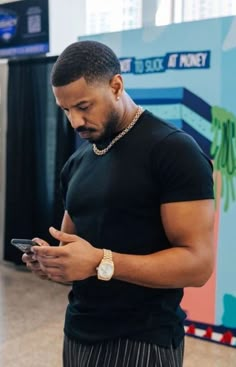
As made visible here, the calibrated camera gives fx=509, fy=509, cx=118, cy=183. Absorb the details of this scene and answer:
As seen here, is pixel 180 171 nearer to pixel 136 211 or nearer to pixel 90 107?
pixel 136 211

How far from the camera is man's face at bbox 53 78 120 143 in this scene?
1117mm

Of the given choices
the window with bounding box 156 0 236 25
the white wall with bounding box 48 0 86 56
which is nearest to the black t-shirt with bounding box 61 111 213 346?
the window with bounding box 156 0 236 25

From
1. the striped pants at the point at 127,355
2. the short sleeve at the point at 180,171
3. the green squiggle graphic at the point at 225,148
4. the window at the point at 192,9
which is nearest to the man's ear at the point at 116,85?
the short sleeve at the point at 180,171

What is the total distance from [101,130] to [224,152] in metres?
1.81

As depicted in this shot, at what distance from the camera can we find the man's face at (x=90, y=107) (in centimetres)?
112

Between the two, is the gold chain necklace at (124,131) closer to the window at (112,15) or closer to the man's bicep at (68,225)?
the man's bicep at (68,225)

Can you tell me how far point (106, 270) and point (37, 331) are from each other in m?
2.32

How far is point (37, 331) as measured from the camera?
3193mm

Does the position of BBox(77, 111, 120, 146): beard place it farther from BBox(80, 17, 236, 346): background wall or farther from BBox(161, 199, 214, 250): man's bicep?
BBox(80, 17, 236, 346): background wall

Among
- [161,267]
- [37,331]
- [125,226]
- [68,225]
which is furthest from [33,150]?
[161,267]

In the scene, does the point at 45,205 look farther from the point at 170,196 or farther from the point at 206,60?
the point at 170,196

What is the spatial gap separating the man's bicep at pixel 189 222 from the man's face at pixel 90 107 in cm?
24

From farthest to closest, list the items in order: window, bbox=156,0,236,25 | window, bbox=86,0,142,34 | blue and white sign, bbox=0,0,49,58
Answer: blue and white sign, bbox=0,0,49,58 → window, bbox=86,0,142,34 → window, bbox=156,0,236,25

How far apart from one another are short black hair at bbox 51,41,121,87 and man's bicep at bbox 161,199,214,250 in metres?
0.32
